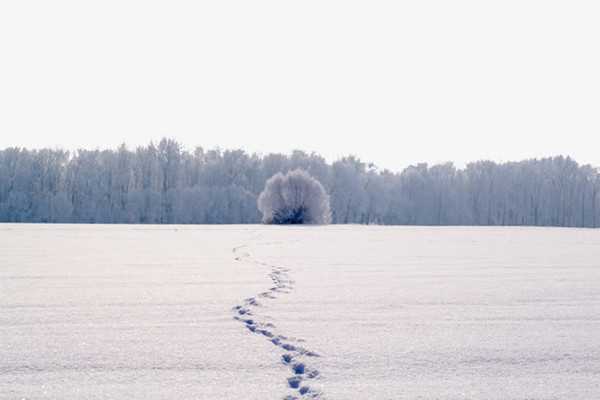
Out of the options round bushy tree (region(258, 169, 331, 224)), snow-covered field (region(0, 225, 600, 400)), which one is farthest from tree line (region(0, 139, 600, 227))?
snow-covered field (region(0, 225, 600, 400))

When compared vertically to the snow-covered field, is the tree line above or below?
above

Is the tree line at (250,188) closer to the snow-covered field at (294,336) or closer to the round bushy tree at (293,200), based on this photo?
the round bushy tree at (293,200)

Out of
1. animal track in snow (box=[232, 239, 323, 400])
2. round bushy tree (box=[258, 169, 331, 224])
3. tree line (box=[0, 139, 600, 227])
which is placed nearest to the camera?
animal track in snow (box=[232, 239, 323, 400])

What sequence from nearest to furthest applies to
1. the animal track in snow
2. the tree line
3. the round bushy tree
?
1. the animal track in snow
2. the round bushy tree
3. the tree line

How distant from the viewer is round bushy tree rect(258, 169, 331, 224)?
27062mm

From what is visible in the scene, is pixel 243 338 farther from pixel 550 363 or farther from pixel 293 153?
pixel 293 153

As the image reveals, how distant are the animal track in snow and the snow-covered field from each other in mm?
11

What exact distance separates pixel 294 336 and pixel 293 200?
78.6 feet

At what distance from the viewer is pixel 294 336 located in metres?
3.08

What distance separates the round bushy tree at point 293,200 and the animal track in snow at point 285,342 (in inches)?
860

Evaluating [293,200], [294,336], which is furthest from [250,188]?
[294,336]

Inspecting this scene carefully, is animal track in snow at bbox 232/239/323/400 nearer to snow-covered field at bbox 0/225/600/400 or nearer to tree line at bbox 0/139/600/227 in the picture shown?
snow-covered field at bbox 0/225/600/400

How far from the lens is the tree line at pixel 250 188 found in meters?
46.5

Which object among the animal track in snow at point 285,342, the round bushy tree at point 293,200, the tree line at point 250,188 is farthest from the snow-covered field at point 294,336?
the tree line at point 250,188
